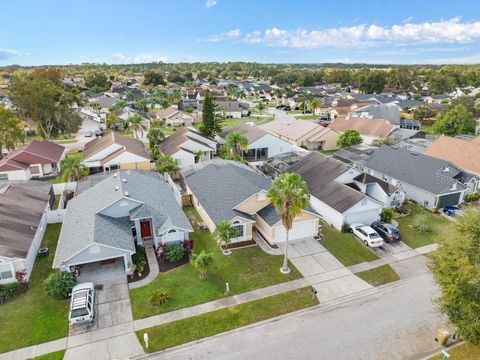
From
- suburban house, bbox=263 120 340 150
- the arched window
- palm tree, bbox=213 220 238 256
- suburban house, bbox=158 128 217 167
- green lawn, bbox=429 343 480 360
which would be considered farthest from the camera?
suburban house, bbox=263 120 340 150

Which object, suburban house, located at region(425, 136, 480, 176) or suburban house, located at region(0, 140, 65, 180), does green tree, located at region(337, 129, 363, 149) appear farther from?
suburban house, located at region(0, 140, 65, 180)

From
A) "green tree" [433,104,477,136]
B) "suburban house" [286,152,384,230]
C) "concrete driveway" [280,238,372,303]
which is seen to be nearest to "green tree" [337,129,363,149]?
"suburban house" [286,152,384,230]

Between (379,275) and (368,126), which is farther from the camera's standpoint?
(368,126)

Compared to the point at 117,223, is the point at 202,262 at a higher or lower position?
lower

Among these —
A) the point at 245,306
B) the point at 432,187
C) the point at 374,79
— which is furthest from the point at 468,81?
the point at 245,306

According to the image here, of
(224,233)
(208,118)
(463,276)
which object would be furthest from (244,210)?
(208,118)

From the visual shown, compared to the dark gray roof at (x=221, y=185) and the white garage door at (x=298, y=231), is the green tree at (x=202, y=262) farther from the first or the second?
the white garage door at (x=298, y=231)

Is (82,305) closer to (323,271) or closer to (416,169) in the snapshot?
(323,271)
